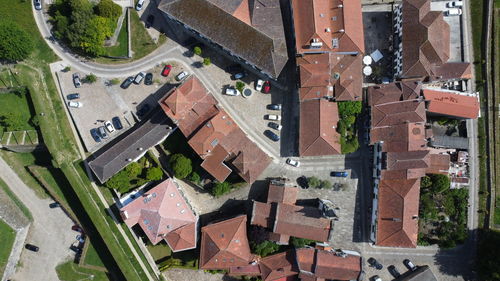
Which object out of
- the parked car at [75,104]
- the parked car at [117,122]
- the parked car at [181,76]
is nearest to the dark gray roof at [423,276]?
the parked car at [181,76]

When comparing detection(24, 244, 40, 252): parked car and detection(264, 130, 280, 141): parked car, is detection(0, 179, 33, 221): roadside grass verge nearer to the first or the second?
detection(24, 244, 40, 252): parked car

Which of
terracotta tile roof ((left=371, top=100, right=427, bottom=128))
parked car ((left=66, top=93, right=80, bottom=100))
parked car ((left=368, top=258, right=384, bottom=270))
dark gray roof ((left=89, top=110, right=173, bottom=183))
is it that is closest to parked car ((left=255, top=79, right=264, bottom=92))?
dark gray roof ((left=89, top=110, right=173, bottom=183))

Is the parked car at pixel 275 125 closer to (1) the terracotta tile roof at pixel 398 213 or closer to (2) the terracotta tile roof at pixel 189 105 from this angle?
(2) the terracotta tile roof at pixel 189 105

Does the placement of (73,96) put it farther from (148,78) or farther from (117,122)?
(148,78)

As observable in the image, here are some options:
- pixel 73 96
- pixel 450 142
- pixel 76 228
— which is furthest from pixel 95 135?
pixel 450 142

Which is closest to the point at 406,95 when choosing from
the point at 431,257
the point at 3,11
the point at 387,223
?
the point at 387,223

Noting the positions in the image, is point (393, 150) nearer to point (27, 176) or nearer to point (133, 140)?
point (133, 140)
